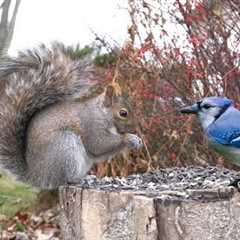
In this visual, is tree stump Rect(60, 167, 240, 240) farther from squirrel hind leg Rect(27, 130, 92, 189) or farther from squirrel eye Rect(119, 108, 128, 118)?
squirrel eye Rect(119, 108, 128, 118)

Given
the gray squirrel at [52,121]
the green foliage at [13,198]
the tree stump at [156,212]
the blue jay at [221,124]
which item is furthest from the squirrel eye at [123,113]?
the green foliage at [13,198]

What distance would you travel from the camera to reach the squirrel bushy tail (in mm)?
3949

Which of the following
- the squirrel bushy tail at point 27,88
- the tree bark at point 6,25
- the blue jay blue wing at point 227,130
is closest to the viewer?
the blue jay blue wing at point 227,130

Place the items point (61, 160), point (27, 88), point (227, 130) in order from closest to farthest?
point (227, 130), point (61, 160), point (27, 88)

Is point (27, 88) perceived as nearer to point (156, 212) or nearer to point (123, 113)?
point (123, 113)

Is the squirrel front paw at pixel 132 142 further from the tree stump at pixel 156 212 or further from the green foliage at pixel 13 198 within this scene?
the green foliage at pixel 13 198

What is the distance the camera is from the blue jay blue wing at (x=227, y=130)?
11.0 feet

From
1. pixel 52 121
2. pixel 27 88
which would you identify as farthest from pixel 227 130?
pixel 27 88

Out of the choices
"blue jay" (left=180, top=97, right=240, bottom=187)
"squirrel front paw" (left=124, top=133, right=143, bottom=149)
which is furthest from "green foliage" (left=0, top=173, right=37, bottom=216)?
"blue jay" (left=180, top=97, right=240, bottom=187)

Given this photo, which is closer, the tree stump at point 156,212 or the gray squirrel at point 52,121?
the tree stump at point 156,212

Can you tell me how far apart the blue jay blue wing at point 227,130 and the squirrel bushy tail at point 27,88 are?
812mm

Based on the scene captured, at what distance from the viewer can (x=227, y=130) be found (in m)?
3.34

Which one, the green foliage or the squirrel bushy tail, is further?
the green foliage

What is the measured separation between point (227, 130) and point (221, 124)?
0.06 m
